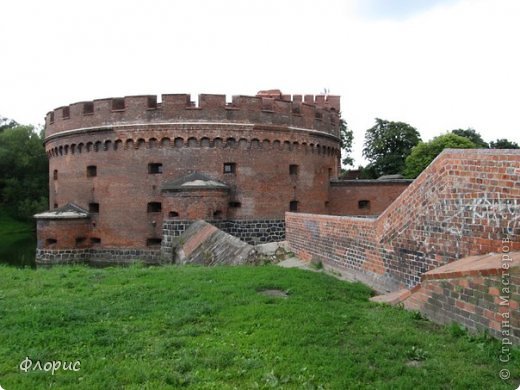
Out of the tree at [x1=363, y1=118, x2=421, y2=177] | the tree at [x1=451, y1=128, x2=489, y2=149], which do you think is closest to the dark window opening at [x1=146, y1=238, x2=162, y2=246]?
the tree at [x1=363, y1=118, x2=421, y2=177]

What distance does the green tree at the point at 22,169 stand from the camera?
113ft

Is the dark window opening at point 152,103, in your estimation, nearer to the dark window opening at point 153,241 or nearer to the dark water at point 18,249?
the dark window opening at point 153,241

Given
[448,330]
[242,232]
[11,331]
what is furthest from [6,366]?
[242,232]

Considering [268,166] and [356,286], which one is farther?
[268,166]

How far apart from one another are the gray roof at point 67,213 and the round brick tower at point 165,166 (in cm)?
4

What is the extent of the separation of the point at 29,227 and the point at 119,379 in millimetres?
36731

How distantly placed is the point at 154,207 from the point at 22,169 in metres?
22.4

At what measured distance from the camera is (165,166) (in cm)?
1781

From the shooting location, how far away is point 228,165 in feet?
59.9

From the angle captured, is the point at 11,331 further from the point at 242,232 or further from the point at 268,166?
the point at 268,166

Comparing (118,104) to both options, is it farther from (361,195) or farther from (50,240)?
(361,195)

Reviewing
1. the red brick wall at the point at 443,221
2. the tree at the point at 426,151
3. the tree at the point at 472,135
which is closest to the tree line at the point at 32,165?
the tree at the point at 426,151

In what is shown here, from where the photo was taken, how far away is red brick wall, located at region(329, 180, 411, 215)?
21.7 meters

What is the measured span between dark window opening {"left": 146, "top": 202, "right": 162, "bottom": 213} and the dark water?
5.17 m
